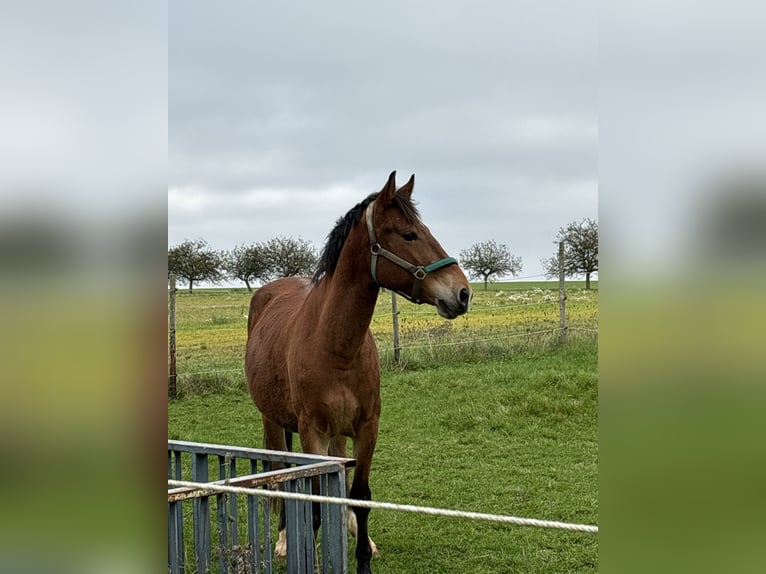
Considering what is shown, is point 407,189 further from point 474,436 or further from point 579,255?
point 579,255

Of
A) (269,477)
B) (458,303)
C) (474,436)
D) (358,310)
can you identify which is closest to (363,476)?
(358,310)

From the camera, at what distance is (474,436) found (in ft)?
22.7

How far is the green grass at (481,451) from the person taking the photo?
157 inches

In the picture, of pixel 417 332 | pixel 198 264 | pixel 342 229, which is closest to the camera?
pixel 342 229

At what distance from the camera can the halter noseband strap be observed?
→ 11.0ft

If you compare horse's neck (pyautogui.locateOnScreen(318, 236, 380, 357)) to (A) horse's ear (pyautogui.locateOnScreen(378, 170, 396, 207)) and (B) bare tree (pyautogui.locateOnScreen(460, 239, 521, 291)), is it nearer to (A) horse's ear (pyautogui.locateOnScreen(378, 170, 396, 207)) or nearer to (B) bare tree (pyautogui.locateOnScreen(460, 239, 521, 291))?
(A) horse's ear (pyautogui.locateOnScreen(378, 170, 396, 207))

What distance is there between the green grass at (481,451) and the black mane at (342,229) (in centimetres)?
171

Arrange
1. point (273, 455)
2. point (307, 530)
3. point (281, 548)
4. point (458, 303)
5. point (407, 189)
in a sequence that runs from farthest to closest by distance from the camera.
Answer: point (281, 548) → point (407, 189) → point (458, 303) → point (273, 455) → point (307, 530)

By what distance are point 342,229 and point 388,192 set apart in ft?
1.28

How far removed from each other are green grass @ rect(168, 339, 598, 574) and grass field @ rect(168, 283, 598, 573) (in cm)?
1
